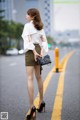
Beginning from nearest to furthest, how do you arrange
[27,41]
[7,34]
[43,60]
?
[27,41] < [43,60] < [7,34]

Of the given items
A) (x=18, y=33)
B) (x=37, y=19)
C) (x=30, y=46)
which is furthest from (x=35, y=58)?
(x=18, y=33)

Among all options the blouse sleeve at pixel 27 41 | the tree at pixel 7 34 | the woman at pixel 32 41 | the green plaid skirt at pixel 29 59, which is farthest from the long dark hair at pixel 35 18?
the tree at pixel 7 34

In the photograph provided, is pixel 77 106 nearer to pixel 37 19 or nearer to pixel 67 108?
pixel 67 108

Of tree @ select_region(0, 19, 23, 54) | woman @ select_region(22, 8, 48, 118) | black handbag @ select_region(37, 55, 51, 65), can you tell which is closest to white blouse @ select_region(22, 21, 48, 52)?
woman @ select_region(22, 8, 48, 118)

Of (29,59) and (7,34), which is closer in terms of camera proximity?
(29,59)

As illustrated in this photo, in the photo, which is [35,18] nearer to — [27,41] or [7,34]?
[27,41]

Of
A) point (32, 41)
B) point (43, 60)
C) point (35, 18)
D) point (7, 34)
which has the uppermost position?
point (35, 18)

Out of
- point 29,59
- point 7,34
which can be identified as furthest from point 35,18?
point 7,34

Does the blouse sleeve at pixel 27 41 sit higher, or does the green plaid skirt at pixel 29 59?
the blouse sleeve at pixel 27 41

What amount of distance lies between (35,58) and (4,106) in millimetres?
1337

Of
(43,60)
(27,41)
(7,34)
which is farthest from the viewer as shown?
(7,34)

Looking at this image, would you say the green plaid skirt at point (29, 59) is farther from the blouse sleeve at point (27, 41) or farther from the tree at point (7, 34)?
the tree at point (7, 34)

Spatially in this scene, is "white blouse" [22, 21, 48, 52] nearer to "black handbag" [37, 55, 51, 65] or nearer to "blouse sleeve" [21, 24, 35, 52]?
"blouse sleeve" [21, 24, 35, 52]

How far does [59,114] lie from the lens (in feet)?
19.0
